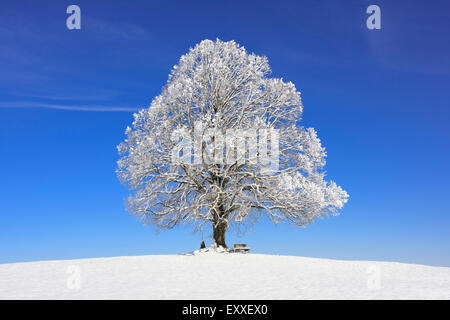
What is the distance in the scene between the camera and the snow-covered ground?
1146 cm

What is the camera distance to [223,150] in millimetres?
23188

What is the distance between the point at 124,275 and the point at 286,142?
1330cm

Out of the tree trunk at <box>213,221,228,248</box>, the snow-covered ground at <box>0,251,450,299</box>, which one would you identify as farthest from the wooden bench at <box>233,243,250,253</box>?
the snow-covered ground at <box>0,251,450,299</box>

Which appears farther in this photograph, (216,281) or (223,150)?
(223,150)

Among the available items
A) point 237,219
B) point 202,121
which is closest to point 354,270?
point 237,219

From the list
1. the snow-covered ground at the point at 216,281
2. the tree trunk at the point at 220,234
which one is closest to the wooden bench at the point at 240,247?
the tree trunk at the point at 220,234

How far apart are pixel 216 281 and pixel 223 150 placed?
10667mm

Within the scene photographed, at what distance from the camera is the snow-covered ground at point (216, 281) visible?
11.5 meters

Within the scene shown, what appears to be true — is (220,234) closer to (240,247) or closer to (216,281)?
(240,247)

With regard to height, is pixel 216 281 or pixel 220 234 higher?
pixel 220 234

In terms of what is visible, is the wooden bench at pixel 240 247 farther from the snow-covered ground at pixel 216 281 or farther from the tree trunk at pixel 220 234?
the snow-covered ground at pixel 216 281

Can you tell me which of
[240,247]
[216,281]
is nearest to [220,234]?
[240,247]

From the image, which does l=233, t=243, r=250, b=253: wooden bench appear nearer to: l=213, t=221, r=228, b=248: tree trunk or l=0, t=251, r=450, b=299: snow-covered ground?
l=213, t=221, r=228, b=248: tree trunk

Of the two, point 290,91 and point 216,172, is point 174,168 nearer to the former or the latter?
point 216,172
